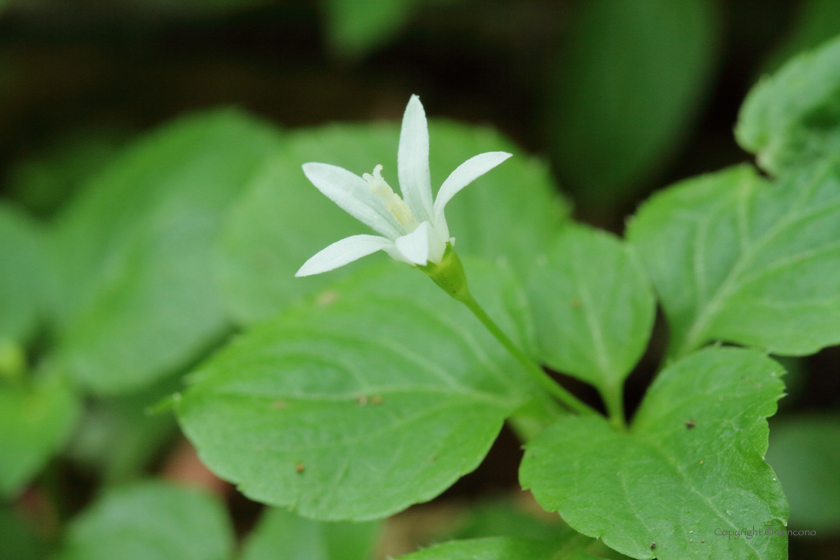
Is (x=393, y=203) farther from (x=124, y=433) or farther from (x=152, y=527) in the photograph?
(x=124, y=433)

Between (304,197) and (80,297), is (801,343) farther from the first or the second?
(80,297)

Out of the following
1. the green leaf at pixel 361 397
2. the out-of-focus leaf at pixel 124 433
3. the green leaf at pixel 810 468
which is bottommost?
the out-of-focus leaf at pixel 124 433

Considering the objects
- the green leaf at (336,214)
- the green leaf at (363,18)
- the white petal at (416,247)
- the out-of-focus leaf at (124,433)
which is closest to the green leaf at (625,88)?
the green leaf at (363,18)

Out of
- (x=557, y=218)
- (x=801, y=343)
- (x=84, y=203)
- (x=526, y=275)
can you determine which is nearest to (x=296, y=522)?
(x=526, y=275)

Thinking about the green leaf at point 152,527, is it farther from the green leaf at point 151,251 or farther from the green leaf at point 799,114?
the green leaf at point 799,114

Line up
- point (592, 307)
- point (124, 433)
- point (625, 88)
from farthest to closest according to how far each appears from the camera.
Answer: point (625, 88)
point (124, 433)
point (592, 307)

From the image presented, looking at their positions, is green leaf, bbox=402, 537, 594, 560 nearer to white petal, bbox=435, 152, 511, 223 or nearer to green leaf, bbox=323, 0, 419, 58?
white petal, bbox=435, 152, 511, 223

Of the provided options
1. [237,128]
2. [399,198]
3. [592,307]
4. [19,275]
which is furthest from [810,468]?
[19,275]
